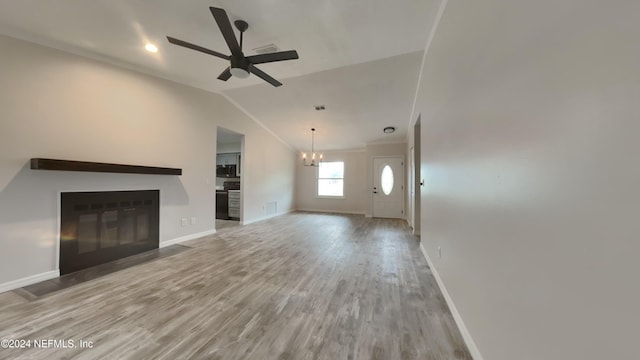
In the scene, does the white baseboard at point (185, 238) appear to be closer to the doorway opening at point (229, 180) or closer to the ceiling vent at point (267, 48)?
the doorway opening at point (229, 180)

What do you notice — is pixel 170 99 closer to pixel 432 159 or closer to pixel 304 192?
pixel 432 159

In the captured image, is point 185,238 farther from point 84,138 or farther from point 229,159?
point 229,159

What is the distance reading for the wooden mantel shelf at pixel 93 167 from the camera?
8.51 ft

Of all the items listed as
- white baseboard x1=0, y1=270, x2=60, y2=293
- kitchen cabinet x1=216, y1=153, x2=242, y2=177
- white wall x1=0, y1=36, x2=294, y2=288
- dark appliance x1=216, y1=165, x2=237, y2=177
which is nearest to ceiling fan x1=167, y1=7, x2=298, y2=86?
white wall x1=0, y1=36, x2=294, y2=288

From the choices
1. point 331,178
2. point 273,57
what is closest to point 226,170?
point 331,178

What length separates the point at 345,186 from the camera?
854 centimetres

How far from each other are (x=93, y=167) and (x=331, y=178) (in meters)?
6.67

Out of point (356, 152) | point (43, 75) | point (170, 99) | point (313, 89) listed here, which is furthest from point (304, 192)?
point (43, 75)

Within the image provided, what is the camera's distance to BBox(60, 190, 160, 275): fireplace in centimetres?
293

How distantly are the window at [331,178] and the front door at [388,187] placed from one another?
4.61ft

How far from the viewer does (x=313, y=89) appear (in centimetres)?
469

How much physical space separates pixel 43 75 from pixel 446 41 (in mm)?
4534

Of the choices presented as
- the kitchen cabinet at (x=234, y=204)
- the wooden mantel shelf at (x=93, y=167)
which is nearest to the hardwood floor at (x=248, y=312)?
the wooden mantel shelf at (x=93, y=167)

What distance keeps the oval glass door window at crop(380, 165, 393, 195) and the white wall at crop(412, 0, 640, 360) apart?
5936mm
